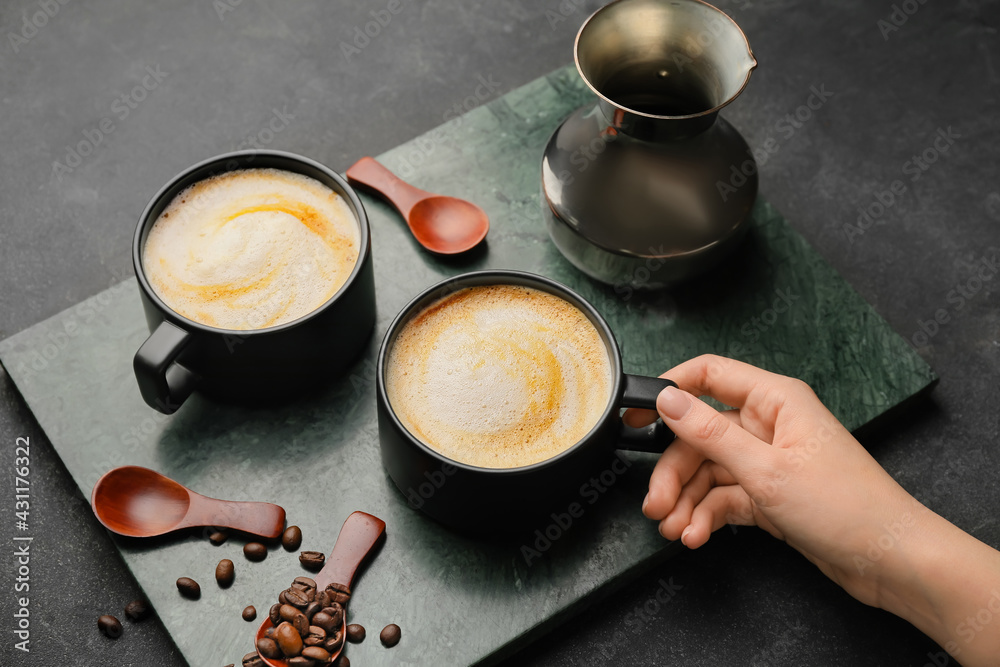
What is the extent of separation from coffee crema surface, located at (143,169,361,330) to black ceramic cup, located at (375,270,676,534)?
0.18 meters

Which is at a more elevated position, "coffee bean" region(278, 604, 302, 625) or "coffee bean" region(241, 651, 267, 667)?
"coffee bean" region(278, 604, 302, 625)

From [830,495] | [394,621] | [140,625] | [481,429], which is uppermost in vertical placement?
[481,429]

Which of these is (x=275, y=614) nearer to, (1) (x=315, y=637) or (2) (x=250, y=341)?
(1) (x=315, y=637)

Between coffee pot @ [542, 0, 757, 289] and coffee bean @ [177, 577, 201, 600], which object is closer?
coffee bean @ [177, 577, 201, 600]

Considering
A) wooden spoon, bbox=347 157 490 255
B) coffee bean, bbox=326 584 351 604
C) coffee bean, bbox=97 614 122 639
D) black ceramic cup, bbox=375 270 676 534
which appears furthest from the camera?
wooden spoon, bbox=347 157 490 255

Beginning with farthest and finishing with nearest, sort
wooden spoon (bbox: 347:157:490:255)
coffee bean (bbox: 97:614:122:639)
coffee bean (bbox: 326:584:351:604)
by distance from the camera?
wooden spoon (bbox: 347:157:490:255), coffee bean (bbox: 97:614:122:639), coffee bean (bbox: 326:584:351:604)

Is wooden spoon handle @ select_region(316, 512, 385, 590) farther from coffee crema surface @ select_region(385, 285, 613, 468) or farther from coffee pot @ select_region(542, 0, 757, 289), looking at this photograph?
coffee pot @ select_region(542, 0, 757, 289)

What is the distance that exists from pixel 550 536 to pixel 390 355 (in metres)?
0.38

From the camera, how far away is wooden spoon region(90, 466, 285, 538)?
1.42m

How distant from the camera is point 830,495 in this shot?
4.39 feet

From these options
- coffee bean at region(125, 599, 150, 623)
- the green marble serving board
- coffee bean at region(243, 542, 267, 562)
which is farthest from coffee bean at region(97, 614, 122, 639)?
coffee bean at region(243, 542, 267, 562)

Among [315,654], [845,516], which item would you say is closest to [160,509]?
[315,654]

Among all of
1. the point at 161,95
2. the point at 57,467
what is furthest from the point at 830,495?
the point at 161,95

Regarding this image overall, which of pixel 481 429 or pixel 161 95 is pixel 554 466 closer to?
pixel 481 429
